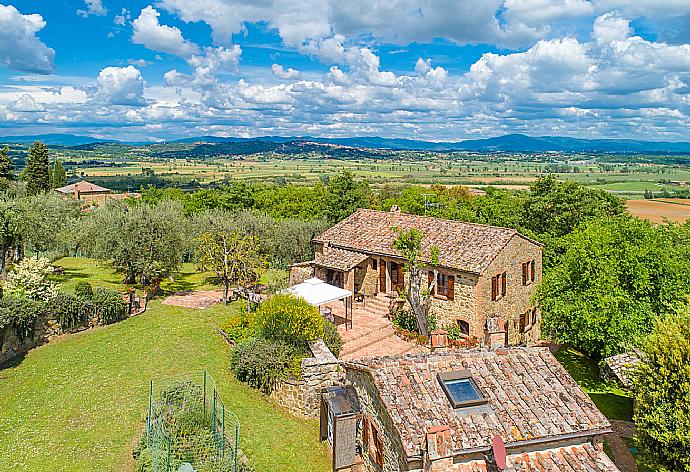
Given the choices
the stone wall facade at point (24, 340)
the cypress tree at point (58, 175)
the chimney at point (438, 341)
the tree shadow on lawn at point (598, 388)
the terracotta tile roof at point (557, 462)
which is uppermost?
the cypress tree at point (58, 175)

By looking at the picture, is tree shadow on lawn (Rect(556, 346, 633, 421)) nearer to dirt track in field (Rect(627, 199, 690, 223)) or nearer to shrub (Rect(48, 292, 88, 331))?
shrub (Rect(48, 292, 88, 331))

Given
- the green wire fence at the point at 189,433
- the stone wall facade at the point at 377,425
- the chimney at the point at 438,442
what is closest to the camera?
the chimney at the point at 438,442

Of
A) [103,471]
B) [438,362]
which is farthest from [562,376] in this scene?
[103,471]

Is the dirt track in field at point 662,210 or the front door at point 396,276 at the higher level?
the dirt track in field at point 662,210

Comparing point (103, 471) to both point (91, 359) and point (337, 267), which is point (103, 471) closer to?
point (91, 359)

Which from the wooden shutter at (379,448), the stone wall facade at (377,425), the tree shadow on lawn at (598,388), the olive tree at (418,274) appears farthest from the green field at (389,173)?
the wooden shutter at (379,448)

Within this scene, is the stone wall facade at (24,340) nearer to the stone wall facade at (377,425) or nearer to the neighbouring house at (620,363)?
the stone wall facade at (377,425)

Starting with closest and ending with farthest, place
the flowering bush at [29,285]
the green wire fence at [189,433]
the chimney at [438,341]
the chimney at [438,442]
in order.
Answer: the chimney at [438,442] → the green wire fence at [189,433] → the flowering bush at [29,285] → the chimney at [438,341]
